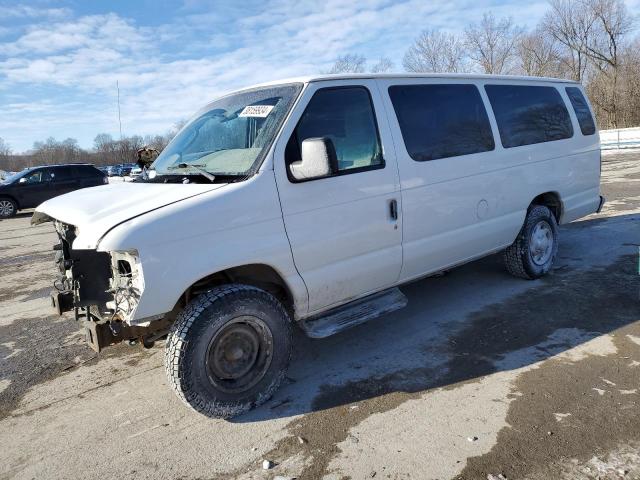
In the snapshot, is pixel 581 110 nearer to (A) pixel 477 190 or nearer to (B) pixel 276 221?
(A) pixel 477 190

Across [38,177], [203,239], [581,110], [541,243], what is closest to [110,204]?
[203,239]

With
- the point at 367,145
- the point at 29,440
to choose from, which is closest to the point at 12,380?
the point at 29,440

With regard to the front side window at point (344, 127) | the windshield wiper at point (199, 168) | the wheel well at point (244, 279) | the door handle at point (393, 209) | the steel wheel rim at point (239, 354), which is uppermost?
the front side window at point (344, 127)

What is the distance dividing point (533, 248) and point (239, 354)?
12.3 feet

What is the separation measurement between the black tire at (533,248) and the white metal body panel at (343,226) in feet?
6.69

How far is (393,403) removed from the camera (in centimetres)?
335

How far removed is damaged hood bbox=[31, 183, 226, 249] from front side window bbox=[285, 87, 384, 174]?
2.46 ft

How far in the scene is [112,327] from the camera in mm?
3135

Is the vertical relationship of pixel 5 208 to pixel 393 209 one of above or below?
below

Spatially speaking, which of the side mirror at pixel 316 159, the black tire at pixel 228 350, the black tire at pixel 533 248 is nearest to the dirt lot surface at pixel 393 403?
the black tire at pixel 228 350

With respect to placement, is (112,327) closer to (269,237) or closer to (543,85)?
(269,237)

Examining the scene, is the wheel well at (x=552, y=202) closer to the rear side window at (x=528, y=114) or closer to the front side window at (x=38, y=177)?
the rear side window at (x=528, y=114)

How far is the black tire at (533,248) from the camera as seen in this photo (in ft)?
17.7

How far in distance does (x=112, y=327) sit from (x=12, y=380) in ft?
5.50
